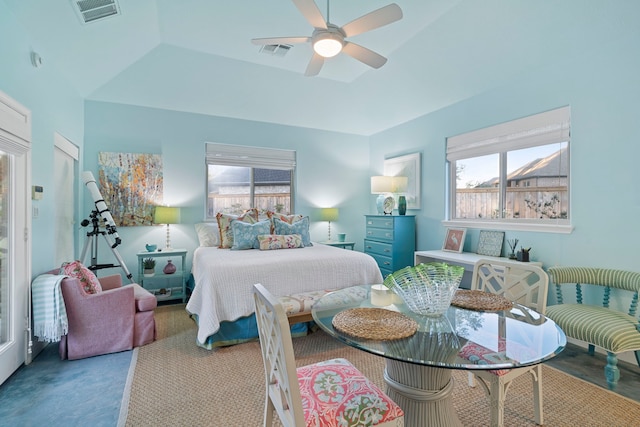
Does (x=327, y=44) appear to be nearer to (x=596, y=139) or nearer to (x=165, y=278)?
(x=596, y=139)

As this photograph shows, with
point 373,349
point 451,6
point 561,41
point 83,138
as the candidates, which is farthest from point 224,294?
point 561,41

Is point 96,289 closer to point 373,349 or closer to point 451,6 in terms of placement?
point 373,349

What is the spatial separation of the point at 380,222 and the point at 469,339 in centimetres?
346

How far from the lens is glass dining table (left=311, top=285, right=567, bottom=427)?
117cm

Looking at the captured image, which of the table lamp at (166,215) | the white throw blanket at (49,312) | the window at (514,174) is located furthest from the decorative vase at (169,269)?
A: the window at (514,174)

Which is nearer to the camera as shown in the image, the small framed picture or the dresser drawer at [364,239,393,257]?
the small framed picture

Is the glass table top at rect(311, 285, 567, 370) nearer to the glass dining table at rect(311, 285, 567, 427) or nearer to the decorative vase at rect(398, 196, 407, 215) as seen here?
the glass dining table at rect(311, 285, 567, 427)

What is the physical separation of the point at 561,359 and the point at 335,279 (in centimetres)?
195

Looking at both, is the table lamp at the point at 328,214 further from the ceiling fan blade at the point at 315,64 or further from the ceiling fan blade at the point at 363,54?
the ceiling fan blade at the point at 363,54

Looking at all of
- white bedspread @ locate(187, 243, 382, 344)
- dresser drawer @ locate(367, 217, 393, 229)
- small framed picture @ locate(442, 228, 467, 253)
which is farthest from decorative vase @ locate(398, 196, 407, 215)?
white bedspread @ locate(187, 243, 382, 344)

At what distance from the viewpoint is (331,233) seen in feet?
18.4

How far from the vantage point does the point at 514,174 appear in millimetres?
3629

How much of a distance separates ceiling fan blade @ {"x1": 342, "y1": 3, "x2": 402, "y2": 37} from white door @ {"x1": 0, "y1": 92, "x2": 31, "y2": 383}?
7.81 feet

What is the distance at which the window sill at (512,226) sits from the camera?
301cm
